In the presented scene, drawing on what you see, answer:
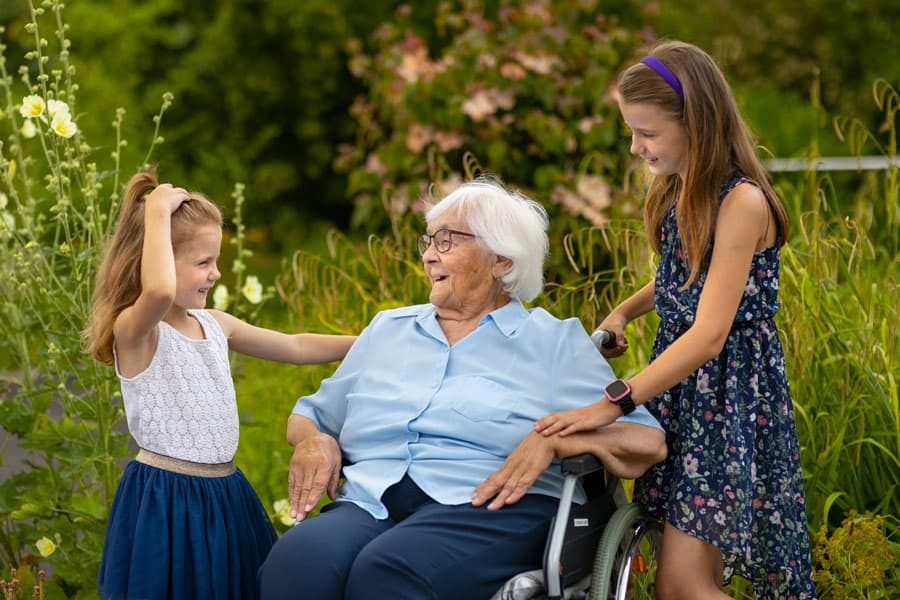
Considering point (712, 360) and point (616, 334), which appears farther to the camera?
point (616, 334)

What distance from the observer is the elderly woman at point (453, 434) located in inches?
102

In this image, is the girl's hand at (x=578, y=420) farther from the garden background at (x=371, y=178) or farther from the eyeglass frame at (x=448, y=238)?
the garden background at (x=371, y=178)

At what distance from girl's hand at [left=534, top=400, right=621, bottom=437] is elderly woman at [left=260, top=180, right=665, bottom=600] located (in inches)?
1.1

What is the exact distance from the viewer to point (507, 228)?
291 cm

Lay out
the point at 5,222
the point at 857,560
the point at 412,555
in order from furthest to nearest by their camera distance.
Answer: the point at 5,222 < the point at 857,560 < the point at 412,555

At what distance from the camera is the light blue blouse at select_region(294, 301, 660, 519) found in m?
2.78

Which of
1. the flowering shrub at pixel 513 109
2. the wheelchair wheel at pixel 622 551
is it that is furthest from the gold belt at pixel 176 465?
the flowering shrub at pixel 513 109

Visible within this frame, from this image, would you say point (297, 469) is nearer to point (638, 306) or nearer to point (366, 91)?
point (638, 306)

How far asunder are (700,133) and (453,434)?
0.87 m

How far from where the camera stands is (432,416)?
9.30ft

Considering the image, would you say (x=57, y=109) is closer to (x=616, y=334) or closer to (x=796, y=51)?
(x=616, y=334)

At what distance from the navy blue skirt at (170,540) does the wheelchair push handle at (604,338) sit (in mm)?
941

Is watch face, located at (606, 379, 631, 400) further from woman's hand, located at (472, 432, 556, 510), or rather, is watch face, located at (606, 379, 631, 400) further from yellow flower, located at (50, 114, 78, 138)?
yellow flower, located at (50, 114, 78, 138)

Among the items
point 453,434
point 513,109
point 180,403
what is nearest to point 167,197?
point 180,403
